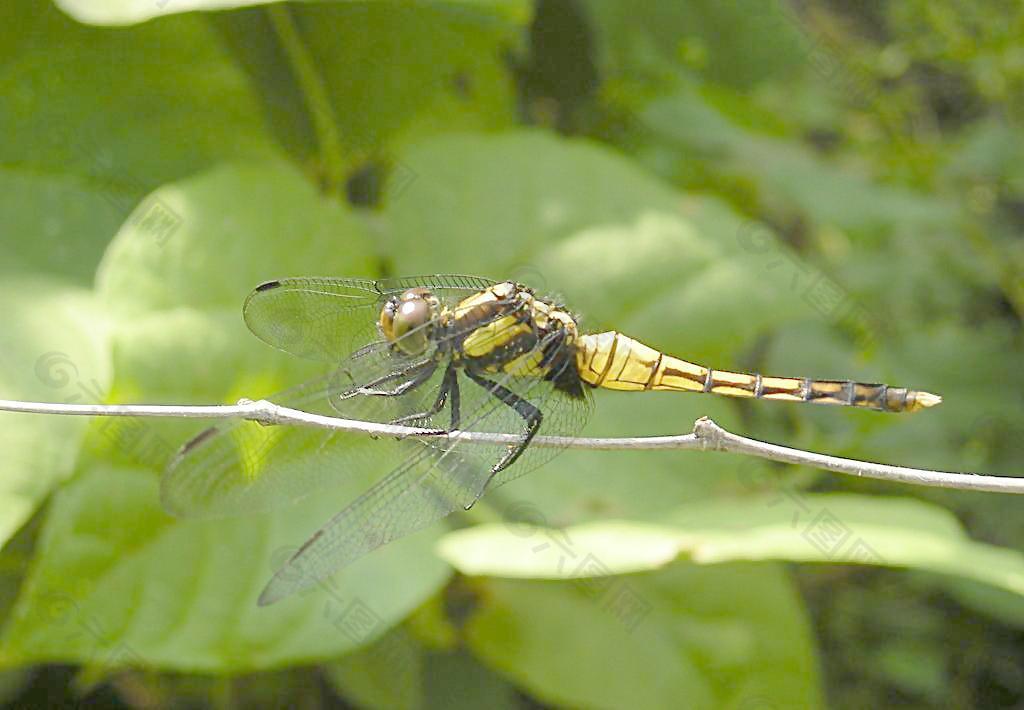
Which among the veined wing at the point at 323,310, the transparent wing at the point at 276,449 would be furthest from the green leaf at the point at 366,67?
the transparent wing at the point at 276,449

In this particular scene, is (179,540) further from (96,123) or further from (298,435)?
(96,123)

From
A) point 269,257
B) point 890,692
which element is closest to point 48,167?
point 269,257

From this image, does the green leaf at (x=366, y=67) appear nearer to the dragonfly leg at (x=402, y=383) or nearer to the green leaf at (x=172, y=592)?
the dragonfly leg at (x=402, y=383)

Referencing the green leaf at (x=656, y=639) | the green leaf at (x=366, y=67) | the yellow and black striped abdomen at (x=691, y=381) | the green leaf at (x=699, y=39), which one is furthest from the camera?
the green leaf at (x=699, y=39)

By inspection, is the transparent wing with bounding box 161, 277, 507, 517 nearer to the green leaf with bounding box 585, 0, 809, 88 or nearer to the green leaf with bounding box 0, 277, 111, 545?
the green leaf with bounding box 0, 277, 111, 545

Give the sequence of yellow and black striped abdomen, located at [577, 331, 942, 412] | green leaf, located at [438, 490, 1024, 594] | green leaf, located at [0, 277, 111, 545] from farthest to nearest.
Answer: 1. yellow and black striped abdomen, located at [577, 331, 942, 412]
2. green leaf, located at [438, 490, 1024, 594]
3. green leaf, located at [0, 277, 111, 545]

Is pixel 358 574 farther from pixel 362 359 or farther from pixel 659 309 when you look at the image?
pixel 659 309

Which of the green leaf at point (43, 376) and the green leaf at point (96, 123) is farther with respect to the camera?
the green leaf at point (96, 123)

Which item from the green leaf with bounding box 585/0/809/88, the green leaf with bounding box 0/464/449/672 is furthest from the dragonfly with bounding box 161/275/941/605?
the green leaf with bounding box 585/0/809/88
